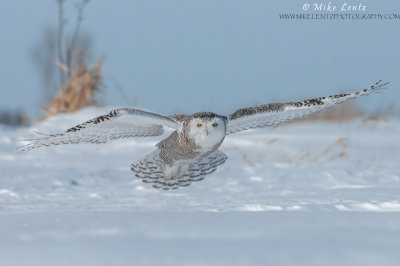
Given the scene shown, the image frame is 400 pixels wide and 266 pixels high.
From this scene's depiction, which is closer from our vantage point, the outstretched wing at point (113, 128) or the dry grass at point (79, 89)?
the outstretched wing at point (113, 128)

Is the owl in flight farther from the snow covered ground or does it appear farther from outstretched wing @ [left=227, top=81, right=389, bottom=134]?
the snow covered ground

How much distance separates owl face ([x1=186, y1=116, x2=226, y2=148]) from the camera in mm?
3602

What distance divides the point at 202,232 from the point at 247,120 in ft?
4.52

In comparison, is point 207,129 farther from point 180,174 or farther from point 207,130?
point 180,174

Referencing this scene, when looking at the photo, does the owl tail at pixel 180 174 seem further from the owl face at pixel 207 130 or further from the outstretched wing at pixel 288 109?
the owl face at pixel 207 130

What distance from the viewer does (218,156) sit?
14.3 feet

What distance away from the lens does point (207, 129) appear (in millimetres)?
3617

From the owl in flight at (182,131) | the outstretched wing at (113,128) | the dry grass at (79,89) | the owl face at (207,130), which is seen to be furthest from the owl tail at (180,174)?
the dry grass at (79,89)

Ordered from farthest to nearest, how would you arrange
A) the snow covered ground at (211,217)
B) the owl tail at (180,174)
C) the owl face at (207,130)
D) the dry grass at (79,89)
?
the dry grass at (79,89), the owl tail at (180,174), the owl face at (207,130), the snow covered ground at (211,217)

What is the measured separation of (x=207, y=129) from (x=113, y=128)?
757mm

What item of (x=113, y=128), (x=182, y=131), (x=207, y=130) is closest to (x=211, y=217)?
(x=207, y=130)

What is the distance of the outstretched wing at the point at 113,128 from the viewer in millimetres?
3436

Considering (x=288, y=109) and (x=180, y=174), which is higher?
(x=288, y=109)

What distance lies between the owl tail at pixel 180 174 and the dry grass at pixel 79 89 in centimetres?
523
